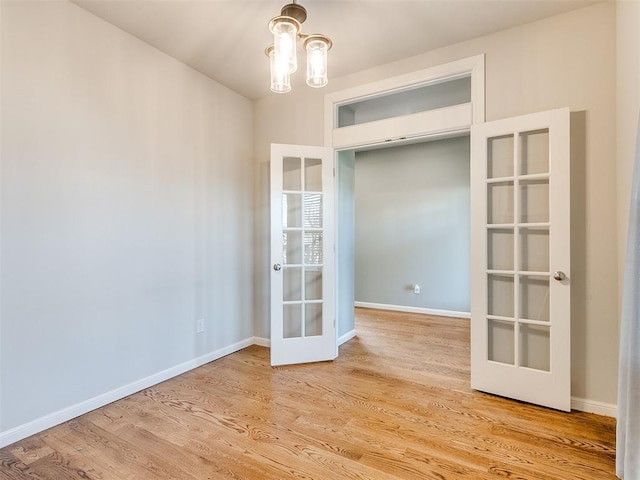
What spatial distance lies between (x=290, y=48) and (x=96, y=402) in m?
2.64

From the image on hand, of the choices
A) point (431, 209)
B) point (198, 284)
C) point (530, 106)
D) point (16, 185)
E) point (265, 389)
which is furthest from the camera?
point (431, 209)

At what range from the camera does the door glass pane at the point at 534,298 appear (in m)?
2.32

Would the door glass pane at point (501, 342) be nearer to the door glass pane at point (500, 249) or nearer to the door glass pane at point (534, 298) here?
the door glass pane at point (534, 298)

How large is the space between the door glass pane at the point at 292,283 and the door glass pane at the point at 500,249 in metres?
1.67

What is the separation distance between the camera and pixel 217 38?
257 centimetres

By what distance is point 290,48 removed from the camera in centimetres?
173

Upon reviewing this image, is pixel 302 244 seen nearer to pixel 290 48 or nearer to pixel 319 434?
pixel 319 434

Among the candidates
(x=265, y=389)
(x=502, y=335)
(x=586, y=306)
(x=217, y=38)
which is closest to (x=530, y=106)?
(x=586, y=306)

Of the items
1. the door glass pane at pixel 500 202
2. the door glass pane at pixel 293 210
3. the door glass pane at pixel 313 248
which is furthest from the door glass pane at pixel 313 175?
the door glass pane at pixel 500 202

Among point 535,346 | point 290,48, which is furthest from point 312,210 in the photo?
point 535,346

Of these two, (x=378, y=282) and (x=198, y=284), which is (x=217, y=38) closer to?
(x=198, y=284)

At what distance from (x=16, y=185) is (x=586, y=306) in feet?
12.1

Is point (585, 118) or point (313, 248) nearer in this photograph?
point (585, 118)

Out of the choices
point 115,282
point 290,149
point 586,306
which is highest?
point 290,149
